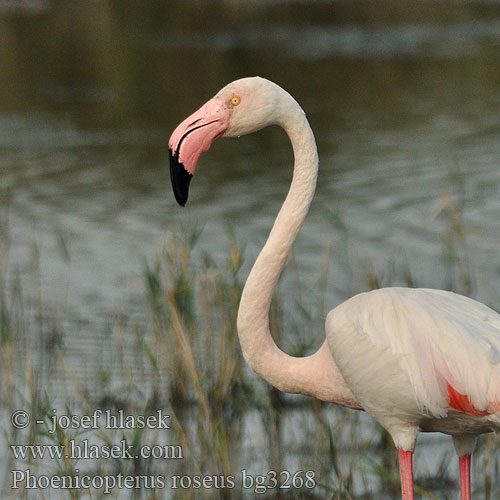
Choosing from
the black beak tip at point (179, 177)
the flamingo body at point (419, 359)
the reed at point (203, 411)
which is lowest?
the reed at point (203, 411)

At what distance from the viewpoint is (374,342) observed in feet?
12.9

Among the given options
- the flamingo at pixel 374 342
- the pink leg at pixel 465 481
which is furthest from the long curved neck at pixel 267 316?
the pink leg at pixel 465 481

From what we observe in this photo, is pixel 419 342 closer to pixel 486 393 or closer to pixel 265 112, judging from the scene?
pixel 486 393

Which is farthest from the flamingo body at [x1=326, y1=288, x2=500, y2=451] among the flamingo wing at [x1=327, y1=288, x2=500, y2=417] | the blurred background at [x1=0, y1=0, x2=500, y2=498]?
the blurred background at [x1=0, y1=0, x2=500, y2=498]

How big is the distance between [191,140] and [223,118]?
148 mm

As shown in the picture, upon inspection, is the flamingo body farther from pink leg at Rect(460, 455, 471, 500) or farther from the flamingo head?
the flamingo head

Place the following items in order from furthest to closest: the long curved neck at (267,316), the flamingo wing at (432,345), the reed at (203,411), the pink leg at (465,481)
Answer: the reed at (203,411) < the long curved neck at (267,316) < the pink leg at (465,481) < the flamingo wing at (432,345)

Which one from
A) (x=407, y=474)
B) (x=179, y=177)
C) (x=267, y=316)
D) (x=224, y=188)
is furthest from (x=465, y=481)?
(x=224, y=188)

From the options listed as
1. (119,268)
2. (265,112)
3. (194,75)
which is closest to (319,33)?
(194,75)

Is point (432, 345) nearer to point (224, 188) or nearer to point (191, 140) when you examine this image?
point (191, 140)

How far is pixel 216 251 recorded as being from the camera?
905 centimetres

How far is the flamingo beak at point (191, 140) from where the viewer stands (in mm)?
4117

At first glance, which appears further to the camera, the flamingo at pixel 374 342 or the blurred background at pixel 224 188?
the blurred background at pixel 224 188

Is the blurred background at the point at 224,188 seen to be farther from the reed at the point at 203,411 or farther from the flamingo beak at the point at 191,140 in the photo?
the flamingo beak at the point at 191,140
